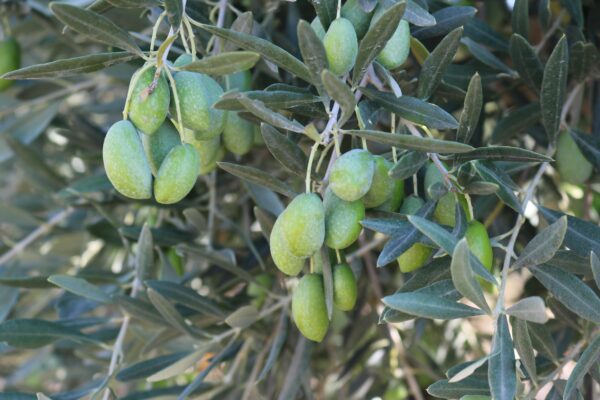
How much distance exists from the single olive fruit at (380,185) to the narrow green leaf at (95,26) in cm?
26

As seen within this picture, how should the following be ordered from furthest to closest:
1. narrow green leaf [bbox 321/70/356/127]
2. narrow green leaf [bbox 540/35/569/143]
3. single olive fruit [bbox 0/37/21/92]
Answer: single olive fruit [bbox 0/37/21/92] < narrow green leaf [bbox 540/35/569/143] < narrow green leaf [bbox 321/70/356/127]

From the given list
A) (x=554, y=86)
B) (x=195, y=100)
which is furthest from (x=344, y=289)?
(x=554, y=86)

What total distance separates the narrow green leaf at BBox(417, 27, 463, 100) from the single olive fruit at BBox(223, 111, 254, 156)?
217mm

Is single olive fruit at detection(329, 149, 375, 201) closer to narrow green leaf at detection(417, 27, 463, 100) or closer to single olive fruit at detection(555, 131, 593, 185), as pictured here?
narrow green leaf at detection(417, 27, 463, 100)

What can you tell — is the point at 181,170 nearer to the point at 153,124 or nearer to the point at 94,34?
the point at 153,124

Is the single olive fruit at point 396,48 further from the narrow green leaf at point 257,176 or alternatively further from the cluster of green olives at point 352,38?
the narrow green leaf at point 257,176

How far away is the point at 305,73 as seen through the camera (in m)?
0.73

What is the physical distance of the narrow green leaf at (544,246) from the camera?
2.41 feet

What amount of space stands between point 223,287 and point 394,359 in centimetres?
48

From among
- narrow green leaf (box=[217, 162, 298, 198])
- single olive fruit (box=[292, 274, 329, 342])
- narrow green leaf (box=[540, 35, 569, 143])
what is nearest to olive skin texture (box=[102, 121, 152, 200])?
narrow green leaf (box=[217, 162, 298, 198])

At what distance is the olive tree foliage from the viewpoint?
0.71 m

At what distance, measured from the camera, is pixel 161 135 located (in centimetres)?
75

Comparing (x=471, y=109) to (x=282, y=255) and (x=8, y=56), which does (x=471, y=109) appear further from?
(x=8, y=56)

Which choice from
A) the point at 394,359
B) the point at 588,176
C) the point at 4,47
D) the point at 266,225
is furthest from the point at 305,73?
the point at 394,359
